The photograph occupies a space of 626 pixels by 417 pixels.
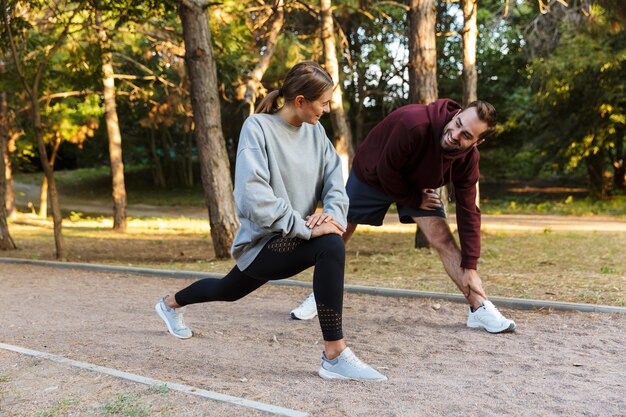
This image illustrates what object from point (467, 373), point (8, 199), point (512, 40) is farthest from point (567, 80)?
point (467, 373)

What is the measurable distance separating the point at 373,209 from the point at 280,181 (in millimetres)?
1893

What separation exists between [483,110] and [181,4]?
7.10m

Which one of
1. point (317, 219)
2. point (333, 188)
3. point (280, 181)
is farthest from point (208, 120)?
point (317, 219)

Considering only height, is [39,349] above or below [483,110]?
below

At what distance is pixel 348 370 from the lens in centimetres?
397

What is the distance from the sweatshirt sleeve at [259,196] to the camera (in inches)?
151

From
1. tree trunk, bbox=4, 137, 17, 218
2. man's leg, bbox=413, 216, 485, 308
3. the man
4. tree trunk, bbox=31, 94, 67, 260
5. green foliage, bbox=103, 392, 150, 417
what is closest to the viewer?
green foliage, bbox=103, 392, 150, 417

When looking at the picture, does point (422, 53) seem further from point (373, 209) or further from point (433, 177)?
point (433, 177)

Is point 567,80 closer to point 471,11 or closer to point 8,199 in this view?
point 471,11

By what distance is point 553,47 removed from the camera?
24.2m

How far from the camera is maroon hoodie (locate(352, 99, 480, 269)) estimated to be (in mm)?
5039

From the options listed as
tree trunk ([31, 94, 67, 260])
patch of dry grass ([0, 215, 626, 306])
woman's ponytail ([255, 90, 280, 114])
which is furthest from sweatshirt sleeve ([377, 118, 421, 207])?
tree trunk ([31, 94, 67, 260])

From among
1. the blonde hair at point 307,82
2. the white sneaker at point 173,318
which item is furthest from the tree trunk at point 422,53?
the blonde hair at point 307,82

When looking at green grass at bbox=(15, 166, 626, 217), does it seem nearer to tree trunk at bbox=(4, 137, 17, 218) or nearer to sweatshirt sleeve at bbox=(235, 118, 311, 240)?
tree trunk at bbox=(4, 137, 17, 218)
